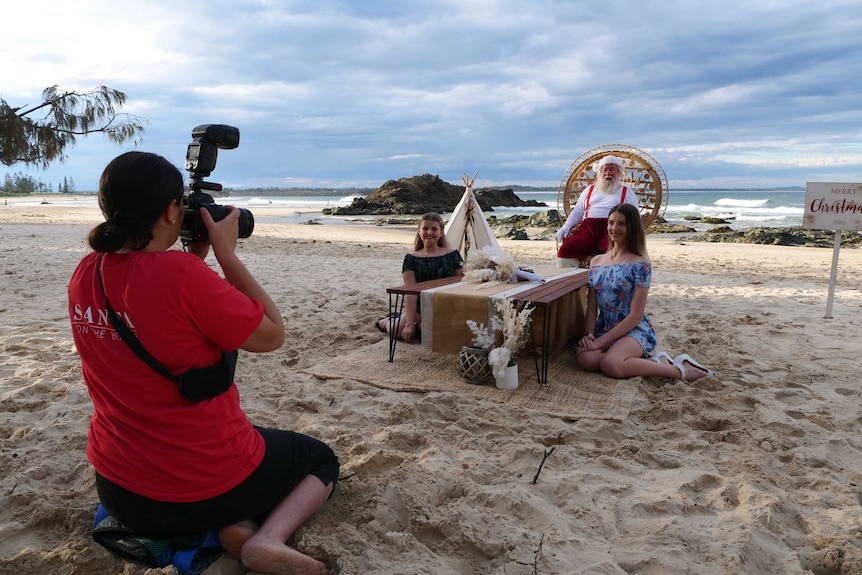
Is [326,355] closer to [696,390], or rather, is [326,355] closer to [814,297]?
[696,390]

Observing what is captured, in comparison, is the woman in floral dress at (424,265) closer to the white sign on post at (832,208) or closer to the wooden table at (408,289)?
the wooden table at (408,289)

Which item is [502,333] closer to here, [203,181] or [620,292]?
[620,292]

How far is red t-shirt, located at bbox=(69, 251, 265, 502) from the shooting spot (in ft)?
5.23

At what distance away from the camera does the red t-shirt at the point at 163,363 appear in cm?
159

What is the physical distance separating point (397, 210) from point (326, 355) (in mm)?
28687

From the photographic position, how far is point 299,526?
2.06 m

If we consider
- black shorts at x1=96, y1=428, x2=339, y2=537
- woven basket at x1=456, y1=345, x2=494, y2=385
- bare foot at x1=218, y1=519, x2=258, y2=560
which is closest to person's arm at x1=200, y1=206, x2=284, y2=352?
black shorts at x1=96, y1=428, x2=339, y2=537

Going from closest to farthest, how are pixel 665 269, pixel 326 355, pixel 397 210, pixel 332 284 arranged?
1. pixel 326 355
2. pixel 332 284
3. pixel 665 269
4. pixel 397 210

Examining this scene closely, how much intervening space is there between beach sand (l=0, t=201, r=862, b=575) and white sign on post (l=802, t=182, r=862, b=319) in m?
1.06

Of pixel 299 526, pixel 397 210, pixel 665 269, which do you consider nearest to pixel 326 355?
pixel 299 526

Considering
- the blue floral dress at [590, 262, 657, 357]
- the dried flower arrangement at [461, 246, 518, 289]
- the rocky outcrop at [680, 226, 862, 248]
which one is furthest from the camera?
the rocky outcrop at [680, 226, 862, 248]

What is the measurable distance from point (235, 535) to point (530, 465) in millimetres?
1318

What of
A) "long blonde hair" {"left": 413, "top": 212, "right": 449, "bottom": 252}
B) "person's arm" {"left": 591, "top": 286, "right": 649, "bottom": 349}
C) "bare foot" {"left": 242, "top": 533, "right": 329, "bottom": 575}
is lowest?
"bare foot" {"left": 242, "top": 533, "right": 329, "bottom": 575}

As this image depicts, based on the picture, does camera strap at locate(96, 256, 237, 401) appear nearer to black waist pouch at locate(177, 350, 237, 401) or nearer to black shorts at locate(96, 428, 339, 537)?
black waist pouch at locate(177, 350, 237, 401)
